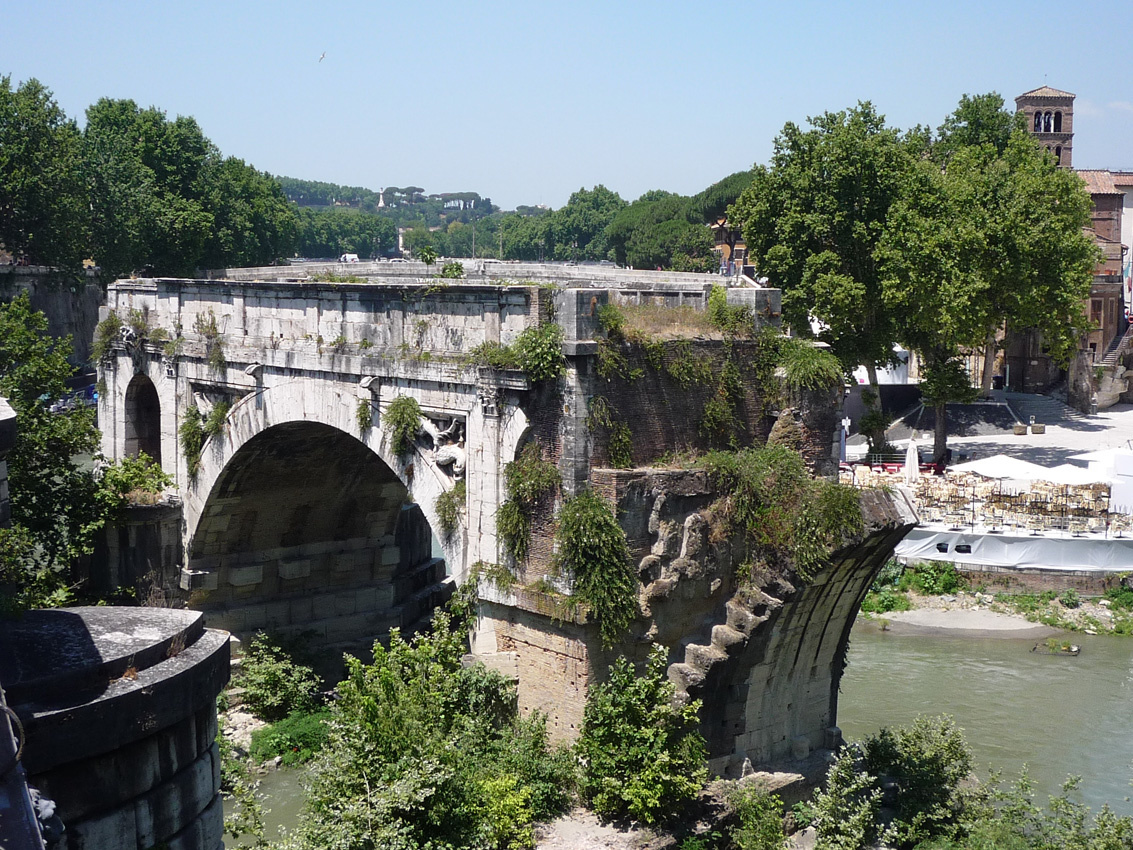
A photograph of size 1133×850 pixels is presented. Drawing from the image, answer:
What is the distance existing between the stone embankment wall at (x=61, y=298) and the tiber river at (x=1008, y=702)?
29762 mm

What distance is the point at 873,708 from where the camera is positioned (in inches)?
850

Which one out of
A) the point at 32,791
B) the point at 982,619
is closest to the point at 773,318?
the point at 32,791

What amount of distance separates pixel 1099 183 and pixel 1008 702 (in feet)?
144

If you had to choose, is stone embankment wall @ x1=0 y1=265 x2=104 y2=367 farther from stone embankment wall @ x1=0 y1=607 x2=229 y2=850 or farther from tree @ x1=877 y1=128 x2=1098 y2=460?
stone embankment wall @ x1=0 y1=607 x2=229 y2=850

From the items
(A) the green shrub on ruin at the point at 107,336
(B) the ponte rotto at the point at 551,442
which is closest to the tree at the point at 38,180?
(A) the green shrub on ruin at the point at 107,336

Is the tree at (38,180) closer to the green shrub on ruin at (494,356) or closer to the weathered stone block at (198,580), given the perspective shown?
the weathered stone block at (198,580)

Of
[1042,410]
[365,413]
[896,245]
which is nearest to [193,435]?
[365,413]

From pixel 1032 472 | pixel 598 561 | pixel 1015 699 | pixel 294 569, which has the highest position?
pixel 598 561

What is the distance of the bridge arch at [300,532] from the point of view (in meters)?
18.8

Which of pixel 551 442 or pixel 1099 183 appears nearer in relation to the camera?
pixel 551 442

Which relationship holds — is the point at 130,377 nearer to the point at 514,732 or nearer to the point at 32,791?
the point at 514,732

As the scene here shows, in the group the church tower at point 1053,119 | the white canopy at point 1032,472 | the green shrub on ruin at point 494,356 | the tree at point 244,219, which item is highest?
the church tower at point 1053,119

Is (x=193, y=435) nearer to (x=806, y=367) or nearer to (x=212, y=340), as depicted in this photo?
(x=212, y=340)

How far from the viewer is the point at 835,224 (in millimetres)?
31781
